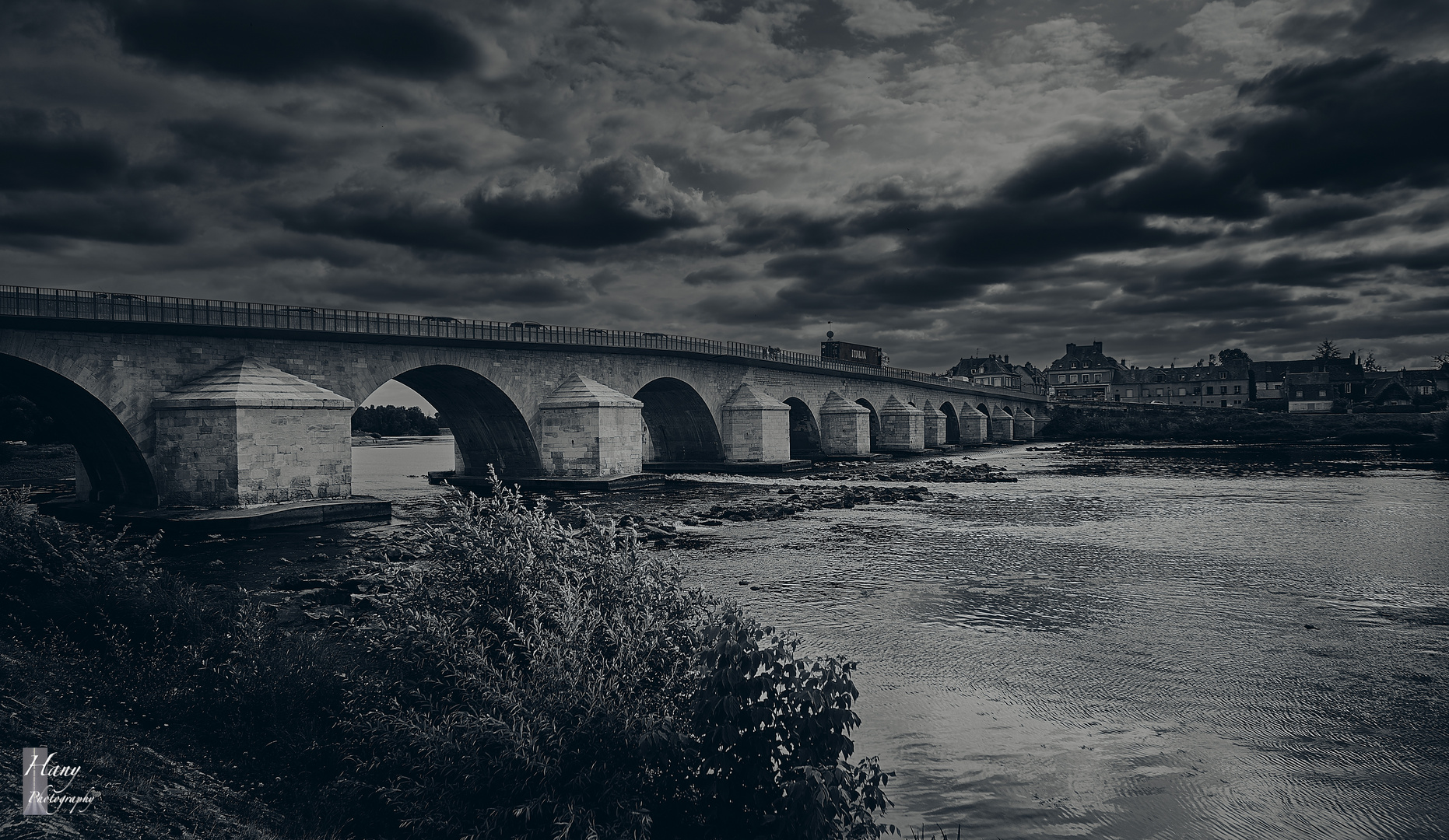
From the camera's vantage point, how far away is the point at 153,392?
2252cm

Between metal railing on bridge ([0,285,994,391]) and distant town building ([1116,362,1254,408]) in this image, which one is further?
distant town building ([1116,362,1254,408])

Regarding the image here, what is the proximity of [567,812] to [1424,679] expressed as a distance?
31.3 ft

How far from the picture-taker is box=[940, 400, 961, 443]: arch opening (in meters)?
80.4

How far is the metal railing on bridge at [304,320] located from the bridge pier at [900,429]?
24694 millimetres

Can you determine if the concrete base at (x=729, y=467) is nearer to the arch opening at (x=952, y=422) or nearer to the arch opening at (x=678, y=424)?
the arch opening at (x=678, y=424)

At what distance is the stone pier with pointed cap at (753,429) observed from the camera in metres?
44.5

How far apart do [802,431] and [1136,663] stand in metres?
49.3

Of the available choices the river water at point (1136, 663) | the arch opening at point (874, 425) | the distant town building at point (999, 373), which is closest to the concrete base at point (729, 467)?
the arch opening at point (874, 425)

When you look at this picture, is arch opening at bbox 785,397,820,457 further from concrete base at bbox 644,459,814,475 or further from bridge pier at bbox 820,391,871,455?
concrete base at bbox 644,459,814,475

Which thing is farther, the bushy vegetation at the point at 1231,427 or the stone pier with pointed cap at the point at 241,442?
the bushy vegetation at the point at 1231,427

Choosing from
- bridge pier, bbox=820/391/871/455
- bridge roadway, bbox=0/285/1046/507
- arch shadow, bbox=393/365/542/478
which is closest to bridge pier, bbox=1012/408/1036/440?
bridge pier, bbox=820/391/871/455

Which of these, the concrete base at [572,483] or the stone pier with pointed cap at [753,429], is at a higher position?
the stone pier with pointed cap at [753,429]

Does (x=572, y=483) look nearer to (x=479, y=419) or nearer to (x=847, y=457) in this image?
(x=479, y=419)

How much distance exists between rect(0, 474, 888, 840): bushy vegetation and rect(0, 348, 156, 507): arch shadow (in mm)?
19488
